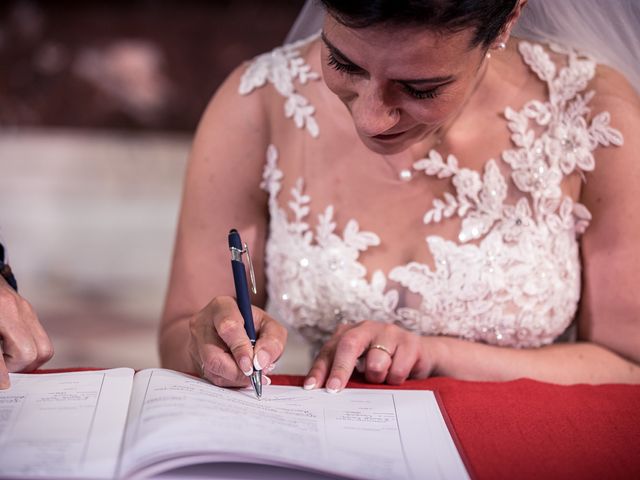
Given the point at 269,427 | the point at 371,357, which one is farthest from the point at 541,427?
the point at 269,427

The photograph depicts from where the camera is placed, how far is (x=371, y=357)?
1.42 meters

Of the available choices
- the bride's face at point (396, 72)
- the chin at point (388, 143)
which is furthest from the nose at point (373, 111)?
the chin at point (388, 143)

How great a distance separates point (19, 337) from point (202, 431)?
40 centimetres

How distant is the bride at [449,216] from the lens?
172 cm

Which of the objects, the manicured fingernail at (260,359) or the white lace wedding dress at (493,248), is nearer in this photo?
the manicured fingernail at (260,359)

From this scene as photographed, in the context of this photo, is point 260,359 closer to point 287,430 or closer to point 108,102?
point 287,430

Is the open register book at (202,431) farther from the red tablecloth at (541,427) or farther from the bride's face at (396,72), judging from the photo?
the bride's face at (396,72)

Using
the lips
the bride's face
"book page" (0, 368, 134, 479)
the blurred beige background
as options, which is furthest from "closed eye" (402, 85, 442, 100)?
the blurred beige background

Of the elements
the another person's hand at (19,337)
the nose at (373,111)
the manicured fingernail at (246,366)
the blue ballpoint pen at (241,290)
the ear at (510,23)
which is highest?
the ear at (510,23)

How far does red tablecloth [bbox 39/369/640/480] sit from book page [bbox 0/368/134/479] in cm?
30

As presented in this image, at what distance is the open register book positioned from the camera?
3.44 feet

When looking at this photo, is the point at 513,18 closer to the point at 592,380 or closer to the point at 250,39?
the point at 592,380

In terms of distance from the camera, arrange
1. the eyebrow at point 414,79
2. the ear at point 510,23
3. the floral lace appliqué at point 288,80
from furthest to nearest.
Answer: the floral lace appliqué at point 288,80 < the ear at point 510,23 < the eyebrow at point 414,79

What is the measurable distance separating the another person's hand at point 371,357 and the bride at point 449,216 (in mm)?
36
